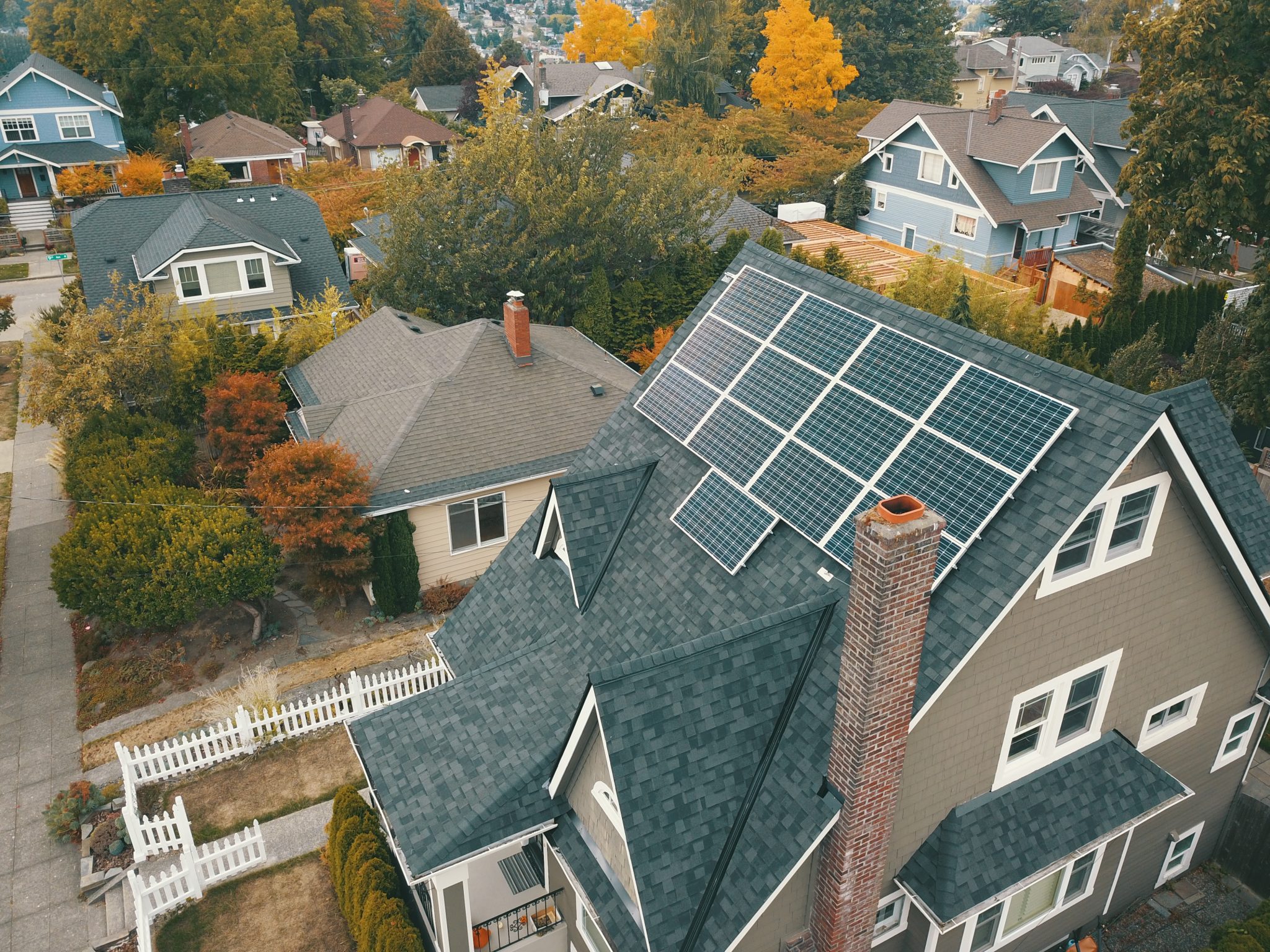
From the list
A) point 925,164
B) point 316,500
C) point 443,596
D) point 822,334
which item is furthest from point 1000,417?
point 925,164

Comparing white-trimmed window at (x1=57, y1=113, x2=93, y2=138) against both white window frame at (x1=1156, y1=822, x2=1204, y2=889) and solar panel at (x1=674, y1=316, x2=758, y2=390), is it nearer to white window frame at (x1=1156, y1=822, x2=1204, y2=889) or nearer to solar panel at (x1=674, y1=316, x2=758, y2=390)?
solar panel at (x1=674, y1=316, x2=758, y2=390)

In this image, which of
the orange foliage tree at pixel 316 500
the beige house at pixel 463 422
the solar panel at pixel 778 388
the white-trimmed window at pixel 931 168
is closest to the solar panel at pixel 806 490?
the solar panel at pixel 778 388

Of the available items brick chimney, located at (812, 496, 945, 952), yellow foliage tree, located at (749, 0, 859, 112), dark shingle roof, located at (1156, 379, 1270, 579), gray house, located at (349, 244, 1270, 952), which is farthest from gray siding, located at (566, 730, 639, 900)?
yellow foliage tree, located at (749, 0, 859, 112)

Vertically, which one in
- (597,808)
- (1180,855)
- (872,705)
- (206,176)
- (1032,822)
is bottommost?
(1180,855)

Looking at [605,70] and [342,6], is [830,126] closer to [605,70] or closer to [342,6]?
[605,70]

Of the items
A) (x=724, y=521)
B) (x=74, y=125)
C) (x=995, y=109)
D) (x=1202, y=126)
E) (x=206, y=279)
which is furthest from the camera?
(x=74, y=125)

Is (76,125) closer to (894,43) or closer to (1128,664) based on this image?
(894,43)

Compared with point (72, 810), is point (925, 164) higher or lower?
higher

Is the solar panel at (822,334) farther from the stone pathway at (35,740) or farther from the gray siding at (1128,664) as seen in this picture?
the stone pathway at (35,740)
